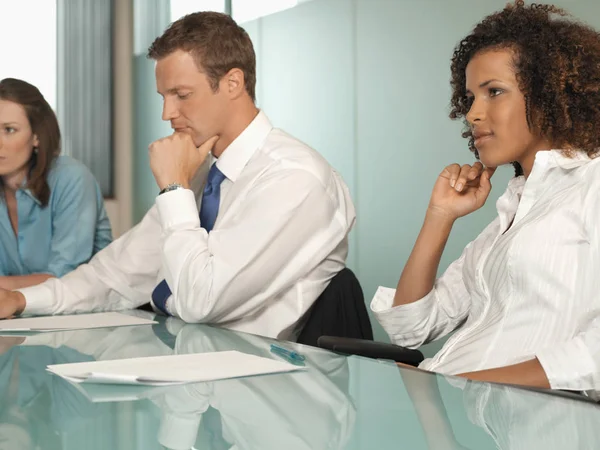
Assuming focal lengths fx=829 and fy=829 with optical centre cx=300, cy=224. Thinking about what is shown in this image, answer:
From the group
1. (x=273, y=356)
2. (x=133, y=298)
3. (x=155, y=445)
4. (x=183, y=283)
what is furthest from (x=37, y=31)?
(x=155, y=445)

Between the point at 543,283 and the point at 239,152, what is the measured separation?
0.97 m

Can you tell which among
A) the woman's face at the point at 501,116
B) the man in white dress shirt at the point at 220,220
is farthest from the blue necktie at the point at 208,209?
the woman's face at the point at 501,116

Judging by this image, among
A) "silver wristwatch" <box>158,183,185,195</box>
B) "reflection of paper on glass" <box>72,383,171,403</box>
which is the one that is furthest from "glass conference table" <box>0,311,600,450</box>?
"silver wristwatch" <box>158,183,185,195</box>

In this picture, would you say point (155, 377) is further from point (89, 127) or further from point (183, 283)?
point (89, 127)

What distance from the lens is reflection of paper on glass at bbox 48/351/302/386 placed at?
109 cm

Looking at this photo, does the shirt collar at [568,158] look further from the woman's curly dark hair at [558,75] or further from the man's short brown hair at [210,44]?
the man's short brown hair at [210,44]

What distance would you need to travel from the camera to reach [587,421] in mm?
860

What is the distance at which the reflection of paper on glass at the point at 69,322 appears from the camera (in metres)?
1.74

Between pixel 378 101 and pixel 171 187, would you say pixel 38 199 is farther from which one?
pixel 378 101

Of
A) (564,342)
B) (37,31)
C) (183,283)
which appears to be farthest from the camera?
(37,31)

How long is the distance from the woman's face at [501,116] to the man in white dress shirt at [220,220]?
50 centimetres

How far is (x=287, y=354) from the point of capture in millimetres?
1315

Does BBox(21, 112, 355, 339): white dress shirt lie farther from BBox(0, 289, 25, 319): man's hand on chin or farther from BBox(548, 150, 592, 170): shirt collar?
BBox(548, 150, 592, 170): shirt collar

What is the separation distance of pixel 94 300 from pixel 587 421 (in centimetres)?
160
